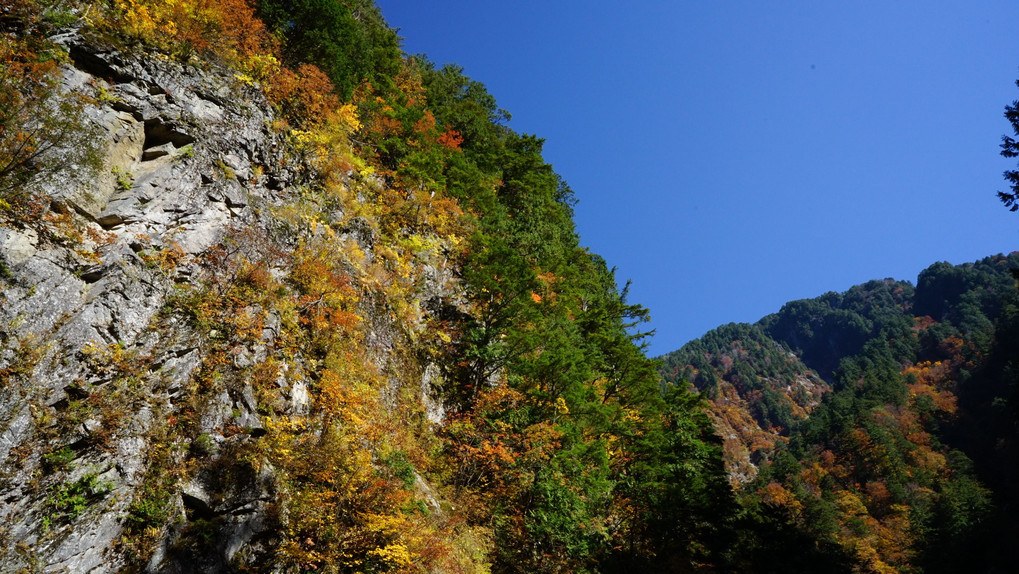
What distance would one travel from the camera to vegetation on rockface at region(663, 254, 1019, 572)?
3725 cm

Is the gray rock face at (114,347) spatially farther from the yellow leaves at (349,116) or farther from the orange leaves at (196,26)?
the yellow leaves at (349,116)

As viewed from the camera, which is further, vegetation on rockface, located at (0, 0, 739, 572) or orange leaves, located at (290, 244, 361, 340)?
orange leaves, located at (290, 244, 361, 340)

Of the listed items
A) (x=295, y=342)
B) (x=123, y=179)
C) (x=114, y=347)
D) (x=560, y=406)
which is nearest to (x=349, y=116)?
(x=123, y=179)

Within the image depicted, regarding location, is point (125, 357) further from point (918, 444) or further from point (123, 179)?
point (918, 444)

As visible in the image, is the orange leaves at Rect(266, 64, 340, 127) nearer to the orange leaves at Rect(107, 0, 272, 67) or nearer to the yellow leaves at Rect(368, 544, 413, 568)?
the orange leaves at Rect(107, 0, 272, 67)

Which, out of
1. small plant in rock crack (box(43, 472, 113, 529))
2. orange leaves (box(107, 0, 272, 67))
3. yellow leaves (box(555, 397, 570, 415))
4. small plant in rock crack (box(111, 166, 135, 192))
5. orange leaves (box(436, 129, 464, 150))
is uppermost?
orange leaves (box(436, 129, 464, 150))

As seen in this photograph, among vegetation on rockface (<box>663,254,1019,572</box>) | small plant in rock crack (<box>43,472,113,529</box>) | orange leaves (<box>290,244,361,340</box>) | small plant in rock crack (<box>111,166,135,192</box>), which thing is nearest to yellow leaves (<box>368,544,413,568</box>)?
small plant in rock crack (<box>43,472,113,529</box>)


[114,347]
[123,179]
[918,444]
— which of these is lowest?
[114,347]

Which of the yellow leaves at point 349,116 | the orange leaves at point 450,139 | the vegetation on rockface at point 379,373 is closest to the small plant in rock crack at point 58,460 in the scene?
the vegetation on rockface at point 379,373

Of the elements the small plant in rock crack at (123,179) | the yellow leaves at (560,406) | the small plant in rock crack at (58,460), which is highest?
the small plant in rock crack at (123,179)

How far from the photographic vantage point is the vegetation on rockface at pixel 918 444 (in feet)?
122

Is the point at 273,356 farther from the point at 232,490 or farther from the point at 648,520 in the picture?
the point at 648,520

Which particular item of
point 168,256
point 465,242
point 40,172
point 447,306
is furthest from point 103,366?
point 465,242

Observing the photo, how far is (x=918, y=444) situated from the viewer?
71938 millimetres
